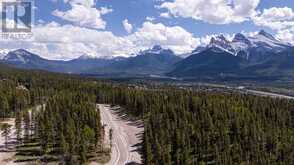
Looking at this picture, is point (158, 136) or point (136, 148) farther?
point (136, 148)

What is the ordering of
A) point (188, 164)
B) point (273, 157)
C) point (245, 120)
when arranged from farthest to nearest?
point (245, 120), point (273, 157), point (188, 164)

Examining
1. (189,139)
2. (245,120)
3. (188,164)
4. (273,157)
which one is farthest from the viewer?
(245,120)

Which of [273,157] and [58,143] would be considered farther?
[58,143]

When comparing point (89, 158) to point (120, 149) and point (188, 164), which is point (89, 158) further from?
point (188, 164)

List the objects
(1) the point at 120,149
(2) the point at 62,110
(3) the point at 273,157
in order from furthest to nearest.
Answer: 1. (2) the point at 62,110
2. (1) the point at 120,149
3. (3) the point at 273,157

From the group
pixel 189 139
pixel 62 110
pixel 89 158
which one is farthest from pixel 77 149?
pixel 62 110

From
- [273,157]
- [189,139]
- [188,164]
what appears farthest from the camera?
[189,139]

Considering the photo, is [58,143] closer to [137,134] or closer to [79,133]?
[79,133]

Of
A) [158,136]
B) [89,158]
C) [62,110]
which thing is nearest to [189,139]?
[158,136]

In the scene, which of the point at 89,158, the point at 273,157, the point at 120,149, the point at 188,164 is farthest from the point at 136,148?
the point at 273,157
